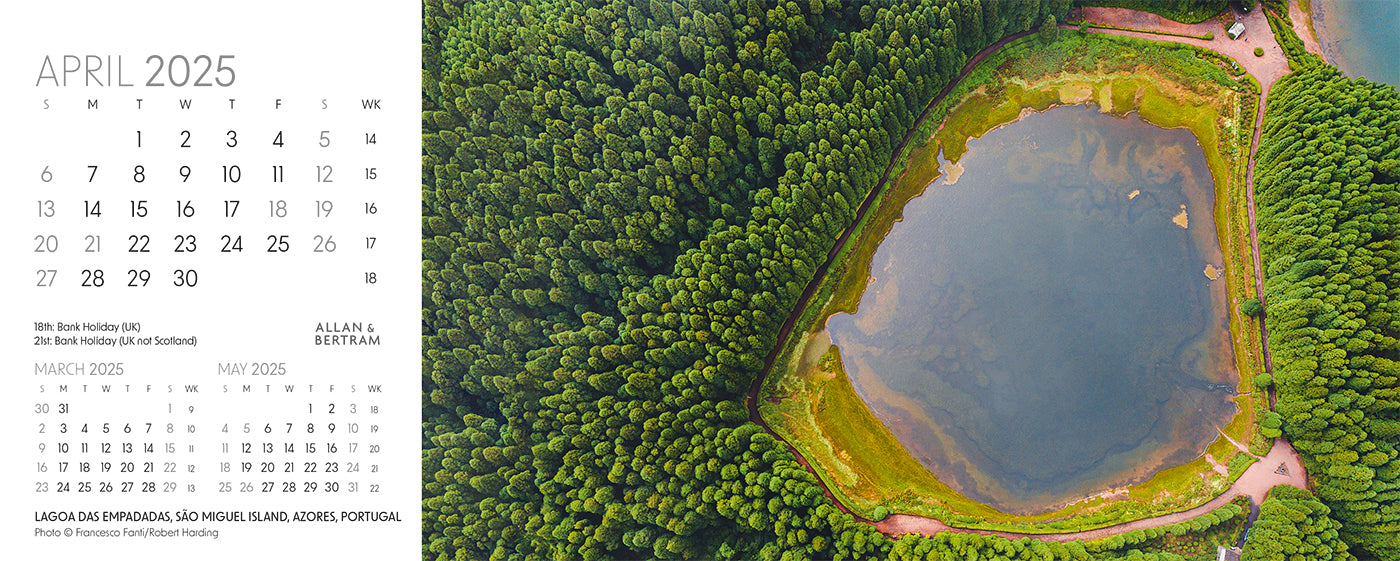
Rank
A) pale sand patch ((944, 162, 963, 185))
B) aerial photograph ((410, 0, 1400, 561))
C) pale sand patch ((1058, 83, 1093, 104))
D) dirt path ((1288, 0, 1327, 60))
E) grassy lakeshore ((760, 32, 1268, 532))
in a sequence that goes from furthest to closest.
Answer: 1. pale sand patch ((1058, 83, 1093, 104))
2. pale sand patch ((944, 162, 963, 185))
3. dirt path ((1288, 0, 1327, 60))
4. grassy lakeshore ((760, 32, 1268, 532))
5. aerial photograph ((410, 0, 1400, 561))

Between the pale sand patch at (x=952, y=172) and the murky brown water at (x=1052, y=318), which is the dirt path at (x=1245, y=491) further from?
the pale sand patch at (x=952, y=172)

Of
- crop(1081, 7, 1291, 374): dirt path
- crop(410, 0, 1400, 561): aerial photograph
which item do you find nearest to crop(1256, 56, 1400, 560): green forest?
crop(410, 0, 1400, 561): aerial photograph

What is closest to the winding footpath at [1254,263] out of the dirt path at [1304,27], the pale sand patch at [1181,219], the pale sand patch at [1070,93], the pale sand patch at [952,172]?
the dirt path at [1304,27]

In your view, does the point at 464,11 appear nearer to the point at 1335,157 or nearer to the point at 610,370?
the point at 610,370

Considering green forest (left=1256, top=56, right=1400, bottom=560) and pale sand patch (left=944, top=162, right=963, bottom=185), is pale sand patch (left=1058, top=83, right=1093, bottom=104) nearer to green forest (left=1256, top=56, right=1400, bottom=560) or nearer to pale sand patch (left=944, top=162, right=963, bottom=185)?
pale sand patch (left=944, top=162, right=963, bottom=185)

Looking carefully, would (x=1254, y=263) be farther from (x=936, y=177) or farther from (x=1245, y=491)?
(x=936, y=177)

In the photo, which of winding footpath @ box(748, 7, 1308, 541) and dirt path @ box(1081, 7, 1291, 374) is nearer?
winding footpath @ box(748, 7, 1308, 541)
